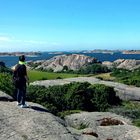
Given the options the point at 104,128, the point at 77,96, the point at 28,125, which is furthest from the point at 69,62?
the point at 28,125

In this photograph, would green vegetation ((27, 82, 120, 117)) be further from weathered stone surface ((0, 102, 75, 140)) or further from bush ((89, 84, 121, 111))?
weathered stone surface ((0, 102, 75, 140))

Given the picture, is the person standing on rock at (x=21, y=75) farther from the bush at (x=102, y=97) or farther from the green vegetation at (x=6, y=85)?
the bush at (x=102, y=97)

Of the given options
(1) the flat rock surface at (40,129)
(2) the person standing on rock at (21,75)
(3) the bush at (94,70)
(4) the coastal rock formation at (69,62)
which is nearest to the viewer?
(1) the flat rock surface at (40,129)

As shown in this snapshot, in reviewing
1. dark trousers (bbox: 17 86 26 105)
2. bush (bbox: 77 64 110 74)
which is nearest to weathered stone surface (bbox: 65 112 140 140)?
dark trousers (bbox: 17 86 26 105)

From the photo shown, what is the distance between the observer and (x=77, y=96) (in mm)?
47688

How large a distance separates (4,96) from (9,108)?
327cm

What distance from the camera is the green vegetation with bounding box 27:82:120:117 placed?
1724 inches

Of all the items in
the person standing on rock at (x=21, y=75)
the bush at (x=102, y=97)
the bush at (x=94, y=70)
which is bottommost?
the bush at (x=94, y=70)

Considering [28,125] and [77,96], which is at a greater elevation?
[28,125]

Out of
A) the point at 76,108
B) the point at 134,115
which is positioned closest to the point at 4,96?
the point at 134,115

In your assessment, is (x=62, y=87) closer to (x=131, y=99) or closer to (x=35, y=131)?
(x=131, y=99)

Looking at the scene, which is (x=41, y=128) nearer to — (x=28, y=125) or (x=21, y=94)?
(x=28, y=125)

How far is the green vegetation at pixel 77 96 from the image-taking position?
4378 cm

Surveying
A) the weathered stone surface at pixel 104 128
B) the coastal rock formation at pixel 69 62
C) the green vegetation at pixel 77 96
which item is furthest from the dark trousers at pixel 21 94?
the coastal rock formation at pixel 69 62
